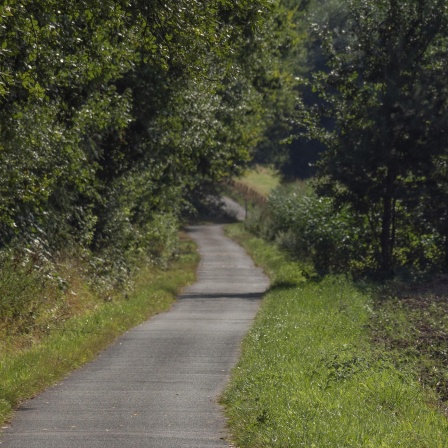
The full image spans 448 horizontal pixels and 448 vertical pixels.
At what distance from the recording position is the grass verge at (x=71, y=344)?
12984 millimetres

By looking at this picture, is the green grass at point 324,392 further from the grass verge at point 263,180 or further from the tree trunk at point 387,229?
the grass verge at point 263,180

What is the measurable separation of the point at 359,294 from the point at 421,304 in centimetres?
232

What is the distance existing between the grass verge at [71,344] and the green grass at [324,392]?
2.44 m

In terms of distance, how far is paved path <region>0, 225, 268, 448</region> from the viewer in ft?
33.8

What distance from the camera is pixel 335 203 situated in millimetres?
29188

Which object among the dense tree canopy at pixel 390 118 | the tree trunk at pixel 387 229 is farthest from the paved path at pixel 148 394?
the tree trunk at pixel 387 229

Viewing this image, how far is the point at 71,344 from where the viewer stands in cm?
1625

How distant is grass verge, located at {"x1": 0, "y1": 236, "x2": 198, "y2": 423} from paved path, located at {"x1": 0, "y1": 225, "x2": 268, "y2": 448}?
204 millimetres

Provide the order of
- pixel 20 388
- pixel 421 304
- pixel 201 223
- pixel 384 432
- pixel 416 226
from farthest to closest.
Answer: pixel 201 223 < pixel 416 226 < pixel 421 304 < pixel 20 388 < pixel 384 432

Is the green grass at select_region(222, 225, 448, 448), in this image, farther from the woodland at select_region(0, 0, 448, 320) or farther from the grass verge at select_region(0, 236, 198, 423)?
the woodland at select_region(0, 0, 448, 320)

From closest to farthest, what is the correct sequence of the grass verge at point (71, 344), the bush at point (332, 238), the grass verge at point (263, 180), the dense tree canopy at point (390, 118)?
the grass verge at point (71, 344) < the dense tree canopy at point (390, 118) < the bush at point (332, 238) < the grass verge at point (263, 180)

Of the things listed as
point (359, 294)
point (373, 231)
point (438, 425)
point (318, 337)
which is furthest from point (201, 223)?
point (438, 425)

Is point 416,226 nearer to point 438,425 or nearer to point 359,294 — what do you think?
point 359,294

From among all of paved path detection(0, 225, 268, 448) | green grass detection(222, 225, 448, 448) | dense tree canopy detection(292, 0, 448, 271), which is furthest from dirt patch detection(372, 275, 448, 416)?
dense tree canopy detection(292, 0, 448, 271)
